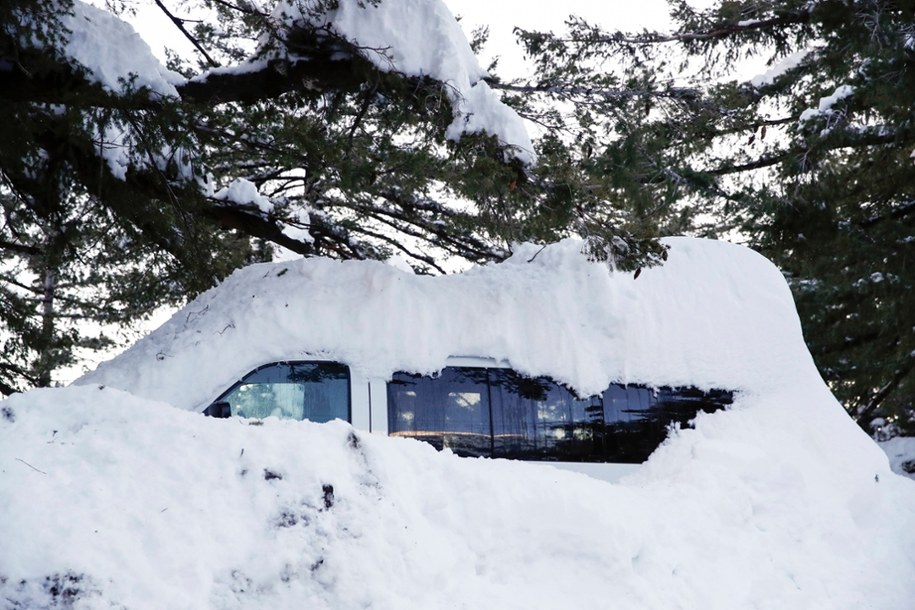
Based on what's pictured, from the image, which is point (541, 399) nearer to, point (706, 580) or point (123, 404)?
point (706, 580)

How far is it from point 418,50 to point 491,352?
294cm

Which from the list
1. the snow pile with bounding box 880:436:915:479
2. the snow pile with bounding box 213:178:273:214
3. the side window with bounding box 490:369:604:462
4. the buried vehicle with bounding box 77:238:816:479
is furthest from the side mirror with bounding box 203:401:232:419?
the snow pile with bounding box 880:436:915:479

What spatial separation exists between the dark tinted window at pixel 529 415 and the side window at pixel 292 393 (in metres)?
0.42

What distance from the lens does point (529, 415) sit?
6.73 meters

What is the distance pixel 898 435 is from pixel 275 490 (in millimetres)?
20147

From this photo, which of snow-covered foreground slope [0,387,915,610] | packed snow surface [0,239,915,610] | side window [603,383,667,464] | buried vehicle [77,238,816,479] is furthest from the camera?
side window [603,383,667,464]

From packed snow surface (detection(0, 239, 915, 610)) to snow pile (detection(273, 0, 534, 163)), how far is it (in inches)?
50.5

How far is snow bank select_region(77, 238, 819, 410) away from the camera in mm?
6500

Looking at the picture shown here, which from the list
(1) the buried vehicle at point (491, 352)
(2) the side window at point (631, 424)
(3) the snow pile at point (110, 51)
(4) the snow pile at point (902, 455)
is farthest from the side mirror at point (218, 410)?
(4) the snow pile at point (902, 455)

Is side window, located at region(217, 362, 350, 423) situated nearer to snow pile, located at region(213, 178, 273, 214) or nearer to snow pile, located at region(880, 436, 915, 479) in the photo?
snow pile, located at region(213, 178, 273, 214)

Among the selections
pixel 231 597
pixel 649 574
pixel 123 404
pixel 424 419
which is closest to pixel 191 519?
pixel 231 597

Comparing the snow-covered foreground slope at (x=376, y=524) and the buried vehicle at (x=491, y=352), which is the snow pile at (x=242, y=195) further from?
the snow-covered foreground slope at (x=376, y=524)

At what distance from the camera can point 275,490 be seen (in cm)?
470

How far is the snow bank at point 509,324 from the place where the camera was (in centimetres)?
650
